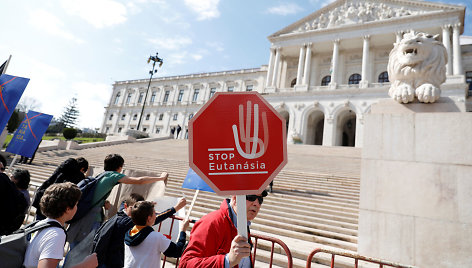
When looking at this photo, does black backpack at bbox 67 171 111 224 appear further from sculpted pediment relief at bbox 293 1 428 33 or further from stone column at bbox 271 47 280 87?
sculpted pediment relief at bbox 293 1 428 33

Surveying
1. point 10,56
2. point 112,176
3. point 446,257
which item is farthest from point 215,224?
point 10,56

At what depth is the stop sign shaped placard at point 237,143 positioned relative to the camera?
4.26 ft

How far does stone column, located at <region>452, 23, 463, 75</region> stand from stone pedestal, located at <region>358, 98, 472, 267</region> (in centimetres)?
2848

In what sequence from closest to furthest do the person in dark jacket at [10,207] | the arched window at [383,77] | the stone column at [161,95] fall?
the person in dark jacket at [10,207], the arched window at [383,77], the stone column at [161,95]

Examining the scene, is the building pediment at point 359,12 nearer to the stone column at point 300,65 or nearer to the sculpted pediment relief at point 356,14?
the sculpted pediment relief at point 356,14

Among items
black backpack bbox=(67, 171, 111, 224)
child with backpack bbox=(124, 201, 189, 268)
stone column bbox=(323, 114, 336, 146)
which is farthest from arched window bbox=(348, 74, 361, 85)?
child with backpack bbox=(124, 201, 189, 268)

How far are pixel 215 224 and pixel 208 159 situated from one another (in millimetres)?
641

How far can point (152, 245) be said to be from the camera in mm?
2414

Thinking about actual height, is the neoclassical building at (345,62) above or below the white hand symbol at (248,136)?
above

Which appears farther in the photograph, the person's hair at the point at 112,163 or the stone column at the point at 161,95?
the stone column at the point at 161,95

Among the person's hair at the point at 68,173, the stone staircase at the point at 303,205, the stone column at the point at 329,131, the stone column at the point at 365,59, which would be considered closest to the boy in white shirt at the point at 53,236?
the person's hair at the point at 68,173

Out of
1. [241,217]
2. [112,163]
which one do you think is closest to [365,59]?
[112,163]

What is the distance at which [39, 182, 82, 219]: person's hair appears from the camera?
195 centimetres

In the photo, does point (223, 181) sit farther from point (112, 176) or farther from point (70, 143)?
point (70, 143)
